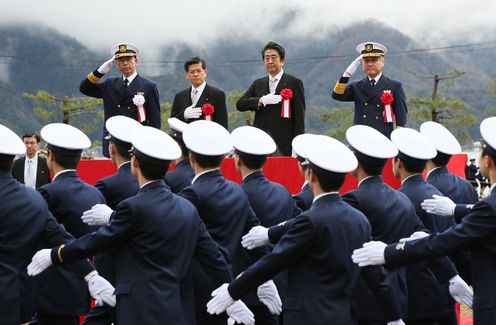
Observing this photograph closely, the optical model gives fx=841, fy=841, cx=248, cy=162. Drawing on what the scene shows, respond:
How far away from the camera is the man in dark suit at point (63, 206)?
6.17 meters

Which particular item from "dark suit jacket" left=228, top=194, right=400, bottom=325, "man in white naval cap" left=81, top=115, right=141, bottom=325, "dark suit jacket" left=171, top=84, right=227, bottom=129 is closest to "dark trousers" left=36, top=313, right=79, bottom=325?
"man in white naval cap" left=81, top=115, right=141, bottom=325

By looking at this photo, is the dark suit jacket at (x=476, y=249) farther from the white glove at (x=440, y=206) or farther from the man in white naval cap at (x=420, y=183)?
the man in white naval cap at (x=420, y=183)

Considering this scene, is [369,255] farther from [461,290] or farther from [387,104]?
[387,104]

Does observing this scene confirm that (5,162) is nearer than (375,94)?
Yes

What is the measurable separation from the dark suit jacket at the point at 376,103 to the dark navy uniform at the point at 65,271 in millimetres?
4168

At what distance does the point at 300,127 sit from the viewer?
9469mm

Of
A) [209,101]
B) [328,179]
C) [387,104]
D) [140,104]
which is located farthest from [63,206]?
[387,104]

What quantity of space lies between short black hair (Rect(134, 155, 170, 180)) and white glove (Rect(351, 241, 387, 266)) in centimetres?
128

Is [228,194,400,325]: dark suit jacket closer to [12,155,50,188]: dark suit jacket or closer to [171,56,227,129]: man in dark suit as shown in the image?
[171,56,227,129]: man in dark suit

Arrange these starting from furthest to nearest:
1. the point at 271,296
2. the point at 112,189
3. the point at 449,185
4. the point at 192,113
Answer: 1. the point at 192,113
2. the point at 449,185
3. the point at 112,189
4. the point at 271,296

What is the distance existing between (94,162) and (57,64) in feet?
297

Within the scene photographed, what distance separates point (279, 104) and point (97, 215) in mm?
4152

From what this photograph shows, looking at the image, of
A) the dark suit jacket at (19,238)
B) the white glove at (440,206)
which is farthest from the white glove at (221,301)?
the white glove at (440,206)

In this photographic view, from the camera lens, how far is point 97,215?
573cm
